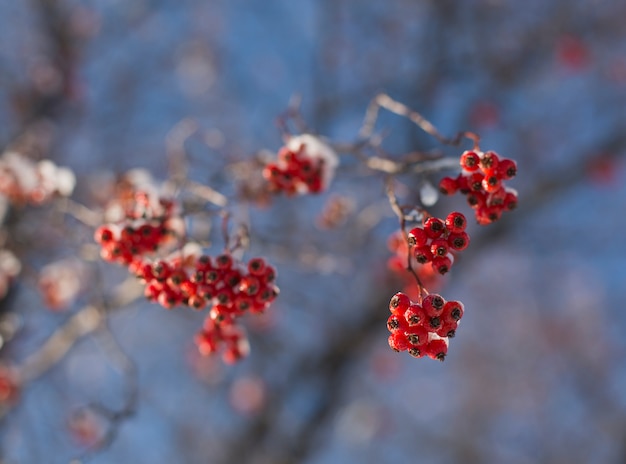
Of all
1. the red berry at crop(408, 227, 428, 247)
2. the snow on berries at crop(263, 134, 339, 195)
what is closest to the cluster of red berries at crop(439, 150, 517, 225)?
the red berry at crop(408, 227, 428, 247)

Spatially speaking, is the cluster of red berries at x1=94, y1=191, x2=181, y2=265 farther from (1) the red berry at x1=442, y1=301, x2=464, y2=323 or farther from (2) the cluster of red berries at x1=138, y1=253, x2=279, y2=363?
(1) the red berry at x1=442, y1=301, x2=464, y2=323

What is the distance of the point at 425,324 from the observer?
202 cm

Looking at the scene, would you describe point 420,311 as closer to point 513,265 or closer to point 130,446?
point 130,446

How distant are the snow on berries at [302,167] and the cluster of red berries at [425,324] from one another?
0.97 metres

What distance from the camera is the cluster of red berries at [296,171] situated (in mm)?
2836

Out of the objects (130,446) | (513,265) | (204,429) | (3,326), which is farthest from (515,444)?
(3,326)

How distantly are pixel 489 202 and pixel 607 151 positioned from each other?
5.62 m

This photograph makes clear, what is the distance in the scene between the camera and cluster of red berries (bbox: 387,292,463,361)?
2015 mm

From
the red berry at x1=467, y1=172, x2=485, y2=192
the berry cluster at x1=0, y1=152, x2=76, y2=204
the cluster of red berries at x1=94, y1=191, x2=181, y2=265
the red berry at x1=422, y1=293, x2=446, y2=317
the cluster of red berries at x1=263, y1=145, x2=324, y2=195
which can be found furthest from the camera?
the berry cluster at x1=0, y1=152, x2=76, y2=204

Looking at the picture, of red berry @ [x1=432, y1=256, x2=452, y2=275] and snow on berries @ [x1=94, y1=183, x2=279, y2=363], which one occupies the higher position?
red berry @ [x1=432, y1=256, x2=452, y2=275]

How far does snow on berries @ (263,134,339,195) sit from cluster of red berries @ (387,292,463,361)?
975mm

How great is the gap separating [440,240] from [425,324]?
312mm

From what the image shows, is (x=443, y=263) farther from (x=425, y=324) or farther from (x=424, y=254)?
(x=425, y=324)

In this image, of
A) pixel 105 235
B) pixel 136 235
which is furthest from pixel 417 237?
pixel 105 235
